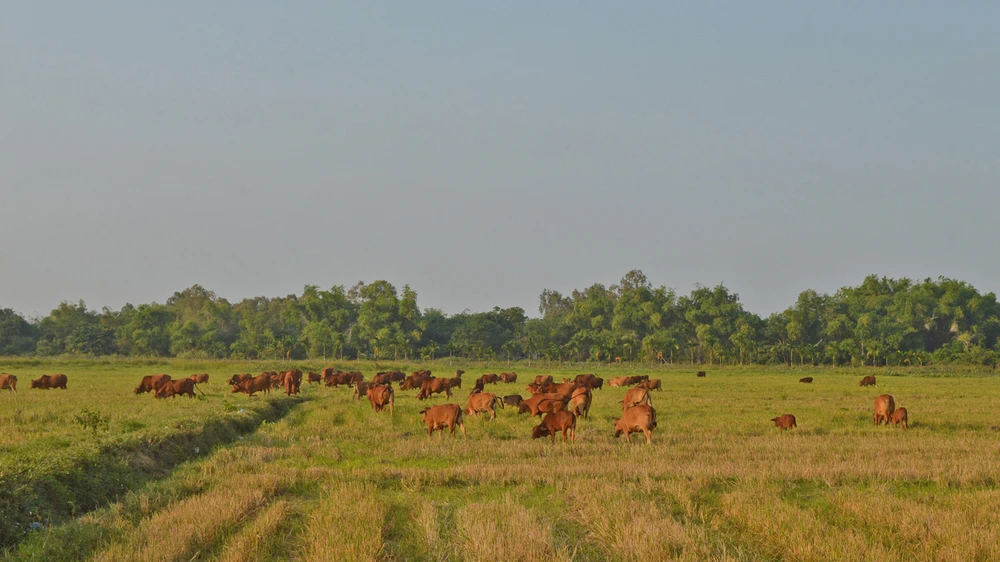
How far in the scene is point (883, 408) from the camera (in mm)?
21938

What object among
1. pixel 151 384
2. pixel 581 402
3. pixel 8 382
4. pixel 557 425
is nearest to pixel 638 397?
pixel 581 402

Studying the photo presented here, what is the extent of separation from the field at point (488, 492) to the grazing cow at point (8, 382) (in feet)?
64.9

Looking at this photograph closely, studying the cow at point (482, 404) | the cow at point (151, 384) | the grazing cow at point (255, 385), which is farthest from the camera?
the grazing cow at point (255, 385)

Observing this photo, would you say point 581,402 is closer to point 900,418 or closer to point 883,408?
point 883,408

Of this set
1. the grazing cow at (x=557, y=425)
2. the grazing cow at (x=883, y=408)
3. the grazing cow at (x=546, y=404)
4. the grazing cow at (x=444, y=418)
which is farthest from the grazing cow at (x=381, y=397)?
A: the grazing cow at (x=883, y=408)

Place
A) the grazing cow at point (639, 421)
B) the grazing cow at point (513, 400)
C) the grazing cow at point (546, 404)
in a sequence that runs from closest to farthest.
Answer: the grazing cow at point (639, 421) < the grazing cow at point (546, 404) < the grazing cow at point (513, 400)

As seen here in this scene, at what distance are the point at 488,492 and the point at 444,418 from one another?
7.56 m

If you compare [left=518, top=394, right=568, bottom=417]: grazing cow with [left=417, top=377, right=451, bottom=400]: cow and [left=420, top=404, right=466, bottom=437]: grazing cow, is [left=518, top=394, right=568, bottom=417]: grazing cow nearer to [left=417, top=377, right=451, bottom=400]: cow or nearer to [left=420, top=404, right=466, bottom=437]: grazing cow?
[left=420, top=404, right=466, bottom=437]: grazing cow

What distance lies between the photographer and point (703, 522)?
30.8 feet

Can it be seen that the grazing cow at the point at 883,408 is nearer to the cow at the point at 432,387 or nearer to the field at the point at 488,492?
the field at the point at 488,492

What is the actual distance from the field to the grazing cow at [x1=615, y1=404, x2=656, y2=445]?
0.48 metres

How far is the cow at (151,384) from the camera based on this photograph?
3294cm

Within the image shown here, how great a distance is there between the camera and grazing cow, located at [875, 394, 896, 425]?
21844mm

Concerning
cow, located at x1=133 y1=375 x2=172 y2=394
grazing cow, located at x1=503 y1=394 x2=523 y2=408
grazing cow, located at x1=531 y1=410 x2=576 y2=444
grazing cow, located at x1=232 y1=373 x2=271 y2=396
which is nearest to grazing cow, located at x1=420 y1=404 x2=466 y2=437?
grazing cow, located at x1=531 y1=410 x2=576 y2=444
